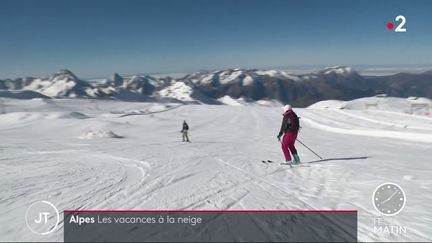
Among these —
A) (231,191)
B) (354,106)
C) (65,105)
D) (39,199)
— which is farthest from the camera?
(65,105)

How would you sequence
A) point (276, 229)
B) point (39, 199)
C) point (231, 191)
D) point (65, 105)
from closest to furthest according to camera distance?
point (276, 229)
point (39, 199)
point (231, 191)
point (65, 105)

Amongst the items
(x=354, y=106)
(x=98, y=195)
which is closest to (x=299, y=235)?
(x=98, y=195)

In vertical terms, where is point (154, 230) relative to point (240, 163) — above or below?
above

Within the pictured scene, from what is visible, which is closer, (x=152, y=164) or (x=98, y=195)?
(x=98, y=195)

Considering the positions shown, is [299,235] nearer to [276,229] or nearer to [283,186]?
[276,229]

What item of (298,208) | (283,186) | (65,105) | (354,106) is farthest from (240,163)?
(65,105)

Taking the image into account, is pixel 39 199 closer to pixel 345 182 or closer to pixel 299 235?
pixel 299 235

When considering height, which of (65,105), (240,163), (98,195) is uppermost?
(98,195)
